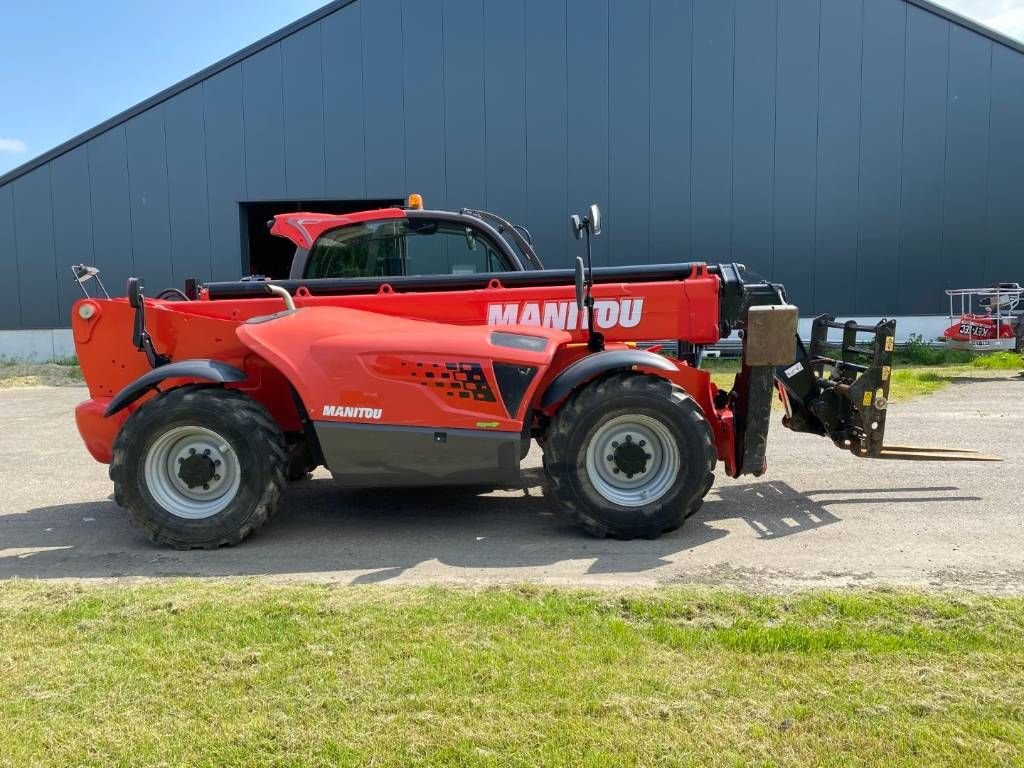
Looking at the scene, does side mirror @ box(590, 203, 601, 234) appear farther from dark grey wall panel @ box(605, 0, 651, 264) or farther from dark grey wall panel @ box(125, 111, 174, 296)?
dark grey wall panel @ box(125, 111, 174, 296)

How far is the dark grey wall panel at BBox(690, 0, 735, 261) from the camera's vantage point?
1683 centimetres

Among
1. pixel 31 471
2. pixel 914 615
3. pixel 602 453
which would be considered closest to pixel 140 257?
pixel 31 471

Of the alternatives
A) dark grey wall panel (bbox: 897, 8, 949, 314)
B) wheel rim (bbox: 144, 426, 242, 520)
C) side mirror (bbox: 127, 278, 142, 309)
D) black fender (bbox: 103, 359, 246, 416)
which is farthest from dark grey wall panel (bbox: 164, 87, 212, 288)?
dark grey wall panel (bbox: 897, 8, 949, 314)

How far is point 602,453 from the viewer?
16.4 ft

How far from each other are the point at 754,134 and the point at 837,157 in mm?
1929

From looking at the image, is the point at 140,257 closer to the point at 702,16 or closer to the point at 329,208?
the point at 329,208

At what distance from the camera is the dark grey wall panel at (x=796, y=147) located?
1683cm

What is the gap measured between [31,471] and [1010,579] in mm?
7967

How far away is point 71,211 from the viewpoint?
57.9 ft

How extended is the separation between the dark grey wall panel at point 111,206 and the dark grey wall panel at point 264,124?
290 cm

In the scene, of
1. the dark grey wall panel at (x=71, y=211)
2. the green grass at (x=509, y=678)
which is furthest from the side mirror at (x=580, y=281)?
the dark grey wall panel at (x=71, y=211)

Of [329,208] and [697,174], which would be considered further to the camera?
[329,208]

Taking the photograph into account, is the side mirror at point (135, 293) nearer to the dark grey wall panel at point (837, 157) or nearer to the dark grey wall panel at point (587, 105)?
the dark grey wall panel at point (587, 105)

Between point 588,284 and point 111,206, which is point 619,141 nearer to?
point 111,206
